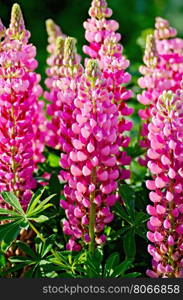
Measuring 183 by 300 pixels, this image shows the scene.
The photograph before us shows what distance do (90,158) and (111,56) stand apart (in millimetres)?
323

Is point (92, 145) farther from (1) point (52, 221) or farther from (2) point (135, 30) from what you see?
(2) point (135, 30)

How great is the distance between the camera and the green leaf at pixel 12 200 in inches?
57.0

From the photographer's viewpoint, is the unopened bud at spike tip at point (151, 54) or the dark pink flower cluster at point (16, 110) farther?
the unopened bud at spike tip at point (151, 54)

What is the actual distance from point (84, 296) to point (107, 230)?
0.81 ft

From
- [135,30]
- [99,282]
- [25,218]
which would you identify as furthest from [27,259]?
[135,30]

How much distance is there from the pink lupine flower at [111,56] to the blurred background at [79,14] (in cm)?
286

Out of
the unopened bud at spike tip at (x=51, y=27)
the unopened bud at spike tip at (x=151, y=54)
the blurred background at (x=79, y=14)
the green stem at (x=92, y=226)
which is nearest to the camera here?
the green stem at (x=92, y=226)

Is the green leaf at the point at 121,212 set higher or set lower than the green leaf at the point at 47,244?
higher

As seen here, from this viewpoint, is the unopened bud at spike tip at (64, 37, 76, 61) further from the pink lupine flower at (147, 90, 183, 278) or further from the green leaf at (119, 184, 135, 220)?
the green leaf at (119, 184, 135, 220)

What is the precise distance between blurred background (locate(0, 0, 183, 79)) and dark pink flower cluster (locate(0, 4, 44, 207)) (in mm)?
2984

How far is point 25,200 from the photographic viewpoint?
1575mm

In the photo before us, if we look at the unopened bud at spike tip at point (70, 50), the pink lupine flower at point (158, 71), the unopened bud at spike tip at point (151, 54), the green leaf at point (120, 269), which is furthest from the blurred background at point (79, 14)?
the green leaf at point (120, 269)

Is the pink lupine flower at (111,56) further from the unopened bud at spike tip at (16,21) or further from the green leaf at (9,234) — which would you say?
the green leaf at (9,234)

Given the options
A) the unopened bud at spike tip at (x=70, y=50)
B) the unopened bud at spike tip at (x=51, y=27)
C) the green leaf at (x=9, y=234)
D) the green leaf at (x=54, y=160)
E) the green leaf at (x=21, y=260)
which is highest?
the unopened bud at spike tip at (x=51, y=27)
